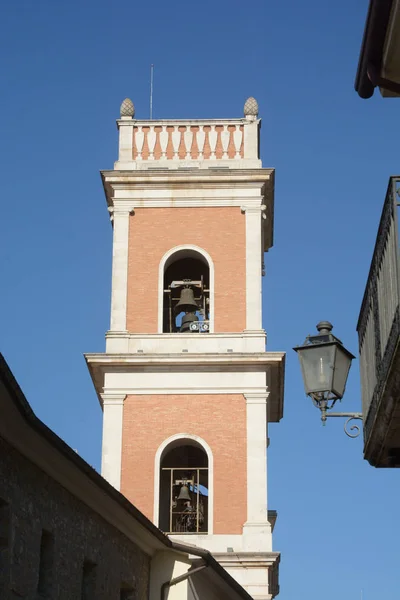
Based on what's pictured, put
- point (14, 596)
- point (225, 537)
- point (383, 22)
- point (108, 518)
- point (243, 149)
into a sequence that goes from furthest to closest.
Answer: point (243, 149)
point (225, 537)
point (108, 518)
point (14, 596)
point (383, 22)

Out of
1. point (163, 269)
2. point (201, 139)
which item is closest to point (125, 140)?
point (201, 139)

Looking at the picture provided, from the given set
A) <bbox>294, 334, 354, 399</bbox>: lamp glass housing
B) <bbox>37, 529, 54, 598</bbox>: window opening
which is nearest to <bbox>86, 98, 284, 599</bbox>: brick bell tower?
<bbox>37, 529, 54, 598</bbox>: window opening

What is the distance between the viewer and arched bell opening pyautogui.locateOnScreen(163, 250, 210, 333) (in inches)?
968

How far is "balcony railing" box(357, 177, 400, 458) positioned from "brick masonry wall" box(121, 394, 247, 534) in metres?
12.9

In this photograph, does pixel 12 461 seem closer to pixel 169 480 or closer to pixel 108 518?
pixel 108 518

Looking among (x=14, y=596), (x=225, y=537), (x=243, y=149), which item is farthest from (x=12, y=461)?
(x=243, y=149)

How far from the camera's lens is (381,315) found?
866 cm

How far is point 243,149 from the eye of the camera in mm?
25953

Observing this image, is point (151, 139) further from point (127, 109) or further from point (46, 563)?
point (46, 563)

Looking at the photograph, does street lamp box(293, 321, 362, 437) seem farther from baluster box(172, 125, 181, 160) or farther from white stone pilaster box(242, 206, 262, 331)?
baluster box(172, 125, 181, 160)

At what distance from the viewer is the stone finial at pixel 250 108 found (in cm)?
2650

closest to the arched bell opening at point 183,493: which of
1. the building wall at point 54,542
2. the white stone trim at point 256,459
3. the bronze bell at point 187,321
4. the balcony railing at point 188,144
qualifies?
the white stone trim at point 256,459

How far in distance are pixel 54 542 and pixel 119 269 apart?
13.1 meters

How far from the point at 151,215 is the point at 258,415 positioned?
15.9 feet
